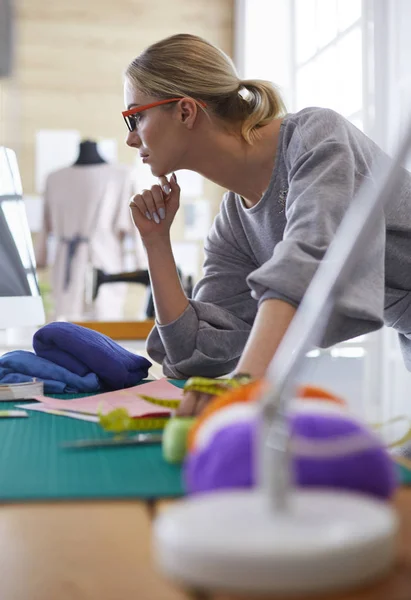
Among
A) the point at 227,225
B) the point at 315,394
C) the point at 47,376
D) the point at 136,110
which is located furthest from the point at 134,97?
the point at 315,394

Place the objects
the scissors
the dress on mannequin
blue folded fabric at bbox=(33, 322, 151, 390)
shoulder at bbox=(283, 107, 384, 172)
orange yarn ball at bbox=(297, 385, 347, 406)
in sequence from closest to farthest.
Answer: orange yarn ball at bbox=(297, 385, 347, 406)
the scissors
shoulder at bbox=(283, 107, 384, 172)
blue folded fabric at bbox=(33, 322, 151, 390)
the dress on mannequin

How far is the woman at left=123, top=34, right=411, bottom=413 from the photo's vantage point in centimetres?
146

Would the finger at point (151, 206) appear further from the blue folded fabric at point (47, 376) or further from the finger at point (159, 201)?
the blue folded fabric at point (47, 376)

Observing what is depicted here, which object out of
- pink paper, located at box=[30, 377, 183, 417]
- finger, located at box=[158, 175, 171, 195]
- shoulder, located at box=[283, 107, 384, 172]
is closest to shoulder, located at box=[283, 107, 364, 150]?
shoulder, located at box=[283, 107, 384, 172]

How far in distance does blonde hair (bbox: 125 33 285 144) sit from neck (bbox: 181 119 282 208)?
0.03 m

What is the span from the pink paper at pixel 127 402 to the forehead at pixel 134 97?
1.78 feet

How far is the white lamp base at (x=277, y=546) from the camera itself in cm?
36

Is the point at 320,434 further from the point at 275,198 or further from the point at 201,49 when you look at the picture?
the point at 201,49

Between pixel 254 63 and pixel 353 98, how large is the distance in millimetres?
1640

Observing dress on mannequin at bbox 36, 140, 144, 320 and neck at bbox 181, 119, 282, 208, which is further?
dress on mannequin at bbox 36, 140, 144, 320

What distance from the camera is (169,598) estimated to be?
403 mm

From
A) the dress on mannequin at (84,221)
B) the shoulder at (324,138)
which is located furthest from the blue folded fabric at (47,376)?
the dress on mannequin at (84,221)

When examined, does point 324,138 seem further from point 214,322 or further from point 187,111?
point 214,322

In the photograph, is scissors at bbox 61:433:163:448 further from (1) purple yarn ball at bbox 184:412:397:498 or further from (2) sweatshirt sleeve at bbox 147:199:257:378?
(2) sweatshirt sleeve at bbox 147:199:257:378
